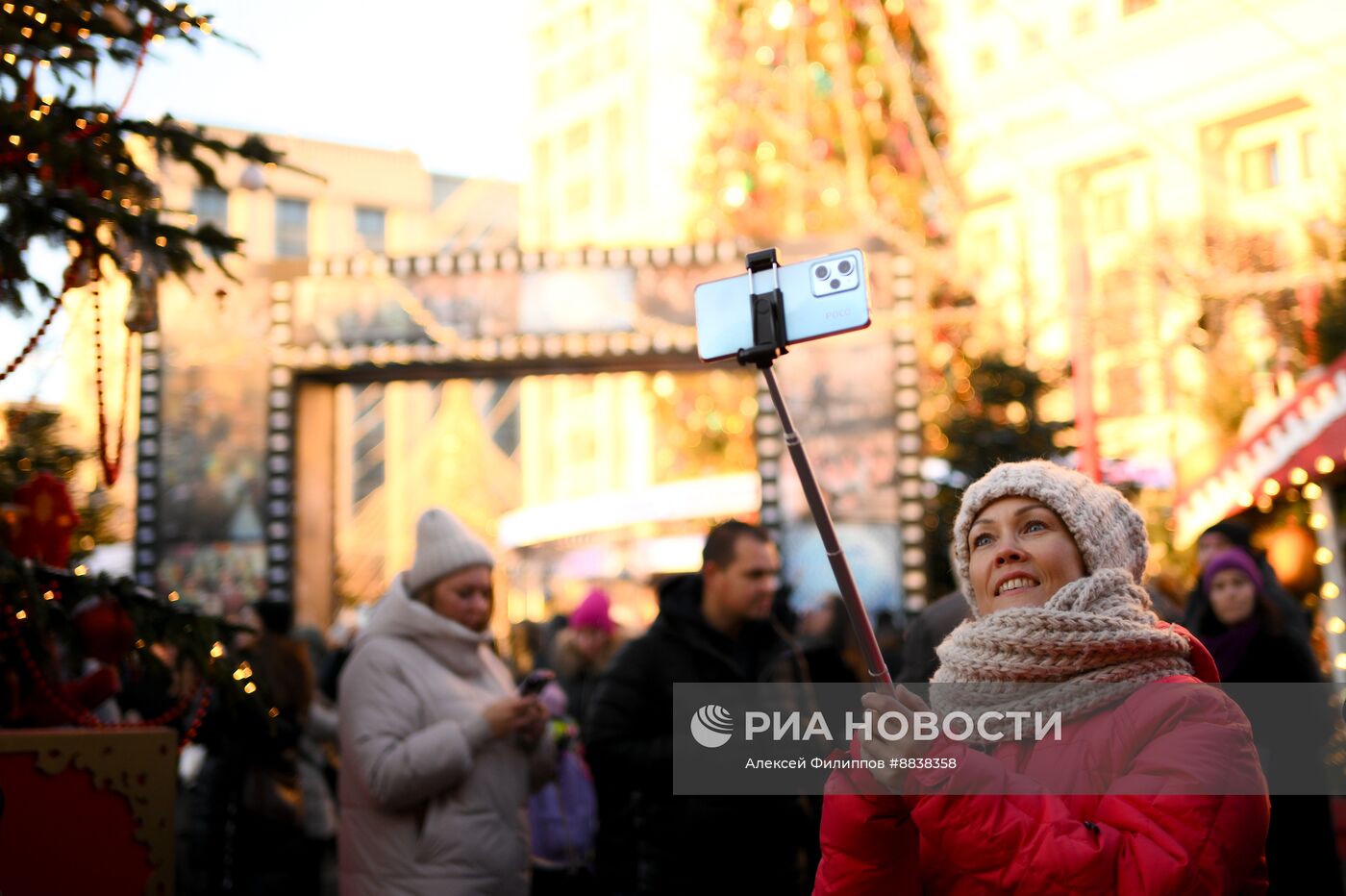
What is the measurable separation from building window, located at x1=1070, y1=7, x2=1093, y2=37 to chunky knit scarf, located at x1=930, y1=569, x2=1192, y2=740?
3932cm

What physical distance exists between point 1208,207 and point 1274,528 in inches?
737

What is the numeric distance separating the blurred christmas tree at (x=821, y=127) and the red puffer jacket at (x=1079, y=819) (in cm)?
1696

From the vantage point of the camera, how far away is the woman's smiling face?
271cm

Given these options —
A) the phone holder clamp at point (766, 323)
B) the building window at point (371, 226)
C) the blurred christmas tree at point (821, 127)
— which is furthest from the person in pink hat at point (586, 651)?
the building window at point (371, 226)

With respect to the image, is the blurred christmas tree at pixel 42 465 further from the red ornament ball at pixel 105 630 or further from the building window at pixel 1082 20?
the building window at pixel 1082 20

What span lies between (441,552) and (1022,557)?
2819 mm

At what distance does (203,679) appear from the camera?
5.01 metres

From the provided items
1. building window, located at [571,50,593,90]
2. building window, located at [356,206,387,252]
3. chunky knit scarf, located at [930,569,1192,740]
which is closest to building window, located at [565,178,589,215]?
building window, located at [571,50,593,90]

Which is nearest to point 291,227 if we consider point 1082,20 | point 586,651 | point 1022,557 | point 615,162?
point 615,162

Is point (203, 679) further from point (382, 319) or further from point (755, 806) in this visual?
point (382, 319)

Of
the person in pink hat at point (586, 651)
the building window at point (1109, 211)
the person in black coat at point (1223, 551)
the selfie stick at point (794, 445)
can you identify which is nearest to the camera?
the selfie stick at point (794, 445)

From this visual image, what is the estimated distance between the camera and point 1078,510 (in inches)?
106

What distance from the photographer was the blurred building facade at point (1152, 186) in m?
21.2

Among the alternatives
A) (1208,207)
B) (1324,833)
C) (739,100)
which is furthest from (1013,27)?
(1324,833)
